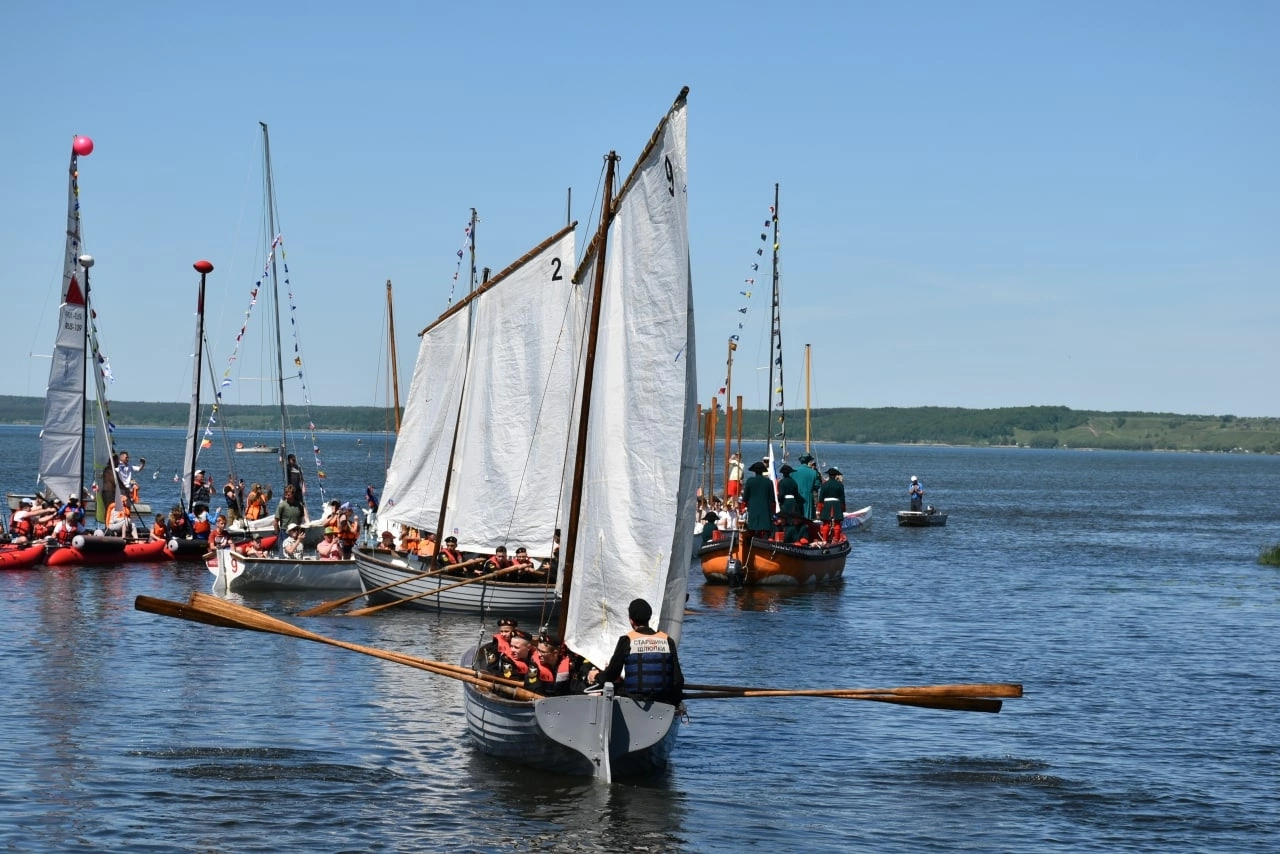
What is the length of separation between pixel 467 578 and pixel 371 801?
18784 millimetres

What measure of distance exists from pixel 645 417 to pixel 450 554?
20.2m

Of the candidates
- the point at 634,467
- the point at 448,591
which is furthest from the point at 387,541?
the point at 634,467

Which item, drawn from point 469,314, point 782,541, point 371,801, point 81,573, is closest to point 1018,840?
point 371,801

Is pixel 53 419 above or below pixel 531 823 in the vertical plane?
above

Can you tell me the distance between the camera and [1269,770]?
25.5 meters

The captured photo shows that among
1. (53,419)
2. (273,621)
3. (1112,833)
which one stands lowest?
(1112,833)

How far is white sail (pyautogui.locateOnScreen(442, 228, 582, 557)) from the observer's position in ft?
127

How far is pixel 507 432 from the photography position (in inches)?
1583

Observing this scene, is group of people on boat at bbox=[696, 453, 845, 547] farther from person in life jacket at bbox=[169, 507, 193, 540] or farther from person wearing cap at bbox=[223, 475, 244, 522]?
person in life jacket at bbox=[169, 507, 193, 540]

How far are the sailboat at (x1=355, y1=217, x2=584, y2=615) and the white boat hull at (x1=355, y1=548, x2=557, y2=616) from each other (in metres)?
0.04

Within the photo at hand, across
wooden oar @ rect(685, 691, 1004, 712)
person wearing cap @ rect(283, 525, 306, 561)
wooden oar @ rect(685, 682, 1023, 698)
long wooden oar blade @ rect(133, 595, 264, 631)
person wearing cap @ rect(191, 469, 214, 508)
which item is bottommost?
wooden oar @ rect(685, 691, 1004, 712)

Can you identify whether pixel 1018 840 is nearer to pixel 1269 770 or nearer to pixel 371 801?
pixel 1269 770

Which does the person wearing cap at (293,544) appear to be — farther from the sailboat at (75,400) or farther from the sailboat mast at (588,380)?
the sailboat mast at (588,380)

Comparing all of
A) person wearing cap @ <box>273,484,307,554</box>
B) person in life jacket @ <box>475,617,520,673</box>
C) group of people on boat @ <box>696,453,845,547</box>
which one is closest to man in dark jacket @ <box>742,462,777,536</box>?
group of people on boat @ <box>696,453,845,547</box>
